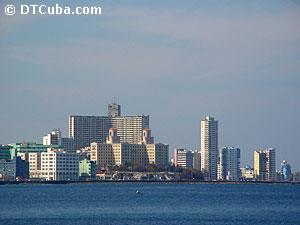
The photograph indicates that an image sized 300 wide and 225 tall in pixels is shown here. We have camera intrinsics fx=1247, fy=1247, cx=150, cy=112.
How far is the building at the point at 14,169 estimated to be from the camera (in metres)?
144

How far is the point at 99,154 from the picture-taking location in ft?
541

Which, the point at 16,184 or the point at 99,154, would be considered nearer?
the point at 16,184

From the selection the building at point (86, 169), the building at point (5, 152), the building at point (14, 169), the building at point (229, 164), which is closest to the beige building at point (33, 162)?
the building at point (14, 169)

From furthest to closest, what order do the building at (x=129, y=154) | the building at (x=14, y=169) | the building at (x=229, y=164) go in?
1. the building at (x=229, y=164)
2. the building at (x=129, y=154)
3. the building at (x=14, y=169)

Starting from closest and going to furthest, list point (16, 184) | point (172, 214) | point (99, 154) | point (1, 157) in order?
point (172, 214) → point (16, 184) → point (1, 157) → point (99, 154)

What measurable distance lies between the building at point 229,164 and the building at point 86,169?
33498 mm

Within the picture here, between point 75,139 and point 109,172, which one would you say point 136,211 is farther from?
point 75,139

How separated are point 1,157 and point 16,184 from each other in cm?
1534

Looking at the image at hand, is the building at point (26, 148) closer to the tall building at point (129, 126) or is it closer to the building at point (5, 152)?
the building at point (5, 152)

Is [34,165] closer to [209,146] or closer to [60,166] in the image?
[60,166]

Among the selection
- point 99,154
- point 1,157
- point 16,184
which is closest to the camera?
point 16,184

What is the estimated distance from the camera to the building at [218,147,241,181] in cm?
17950

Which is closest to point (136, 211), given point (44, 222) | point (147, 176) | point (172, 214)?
Result: point (172, 214)

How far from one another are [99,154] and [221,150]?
87.0 ft
